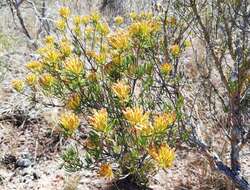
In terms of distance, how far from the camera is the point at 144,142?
1.75 meters

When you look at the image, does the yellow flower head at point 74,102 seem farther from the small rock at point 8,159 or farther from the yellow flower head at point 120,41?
the small rock at point 8,159

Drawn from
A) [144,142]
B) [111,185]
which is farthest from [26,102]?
[144,142]

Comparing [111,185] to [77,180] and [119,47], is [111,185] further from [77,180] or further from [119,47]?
[119,47]

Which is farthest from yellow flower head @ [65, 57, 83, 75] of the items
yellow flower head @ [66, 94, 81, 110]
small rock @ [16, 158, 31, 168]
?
small rock @ [16, 158, 31, 168]

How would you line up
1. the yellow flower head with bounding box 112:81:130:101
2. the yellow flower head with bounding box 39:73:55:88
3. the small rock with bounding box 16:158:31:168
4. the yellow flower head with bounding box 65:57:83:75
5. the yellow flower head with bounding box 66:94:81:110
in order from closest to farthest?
the yellow flower head with bounding box 112:81:130:101 → the yellow flower head with bounding box 65:57:83:75 → the yellow flower head with bounding box 66:94:81:110 → the yellow flower head with bounding box 39:73:55:88 → the small rock with bounding box 16:158:31:168

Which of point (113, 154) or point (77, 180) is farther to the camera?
point (77, 180)

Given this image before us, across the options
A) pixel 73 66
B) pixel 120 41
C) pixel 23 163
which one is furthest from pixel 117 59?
pixel 23 163

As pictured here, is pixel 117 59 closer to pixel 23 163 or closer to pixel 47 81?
pixel 47 81

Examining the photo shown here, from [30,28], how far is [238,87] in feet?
13.7

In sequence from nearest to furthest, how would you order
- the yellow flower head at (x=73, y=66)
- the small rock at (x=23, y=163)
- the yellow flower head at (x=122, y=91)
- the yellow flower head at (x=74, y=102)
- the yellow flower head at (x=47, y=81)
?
the yellow flower head at (x=122, y=91), the yellow flower head at (x=73, y=66), the yellow flower head at (x=74, y=102), the yellow flower head at (x=47, y=81), the small rock at (x=23, y=163)

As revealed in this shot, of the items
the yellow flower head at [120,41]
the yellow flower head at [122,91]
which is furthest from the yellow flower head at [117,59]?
the yellow flower head at [122,91]

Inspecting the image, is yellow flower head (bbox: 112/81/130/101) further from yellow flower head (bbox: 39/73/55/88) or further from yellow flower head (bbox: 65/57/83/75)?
yellow flower head (bbox: 39/73/55/88)

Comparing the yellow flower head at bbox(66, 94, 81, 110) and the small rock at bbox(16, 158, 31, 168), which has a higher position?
the yellow flower head at bbox(66, 94, 81, 110)

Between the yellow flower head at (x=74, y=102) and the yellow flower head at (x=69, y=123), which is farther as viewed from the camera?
the yellow flower head at (x=74, y=102)
